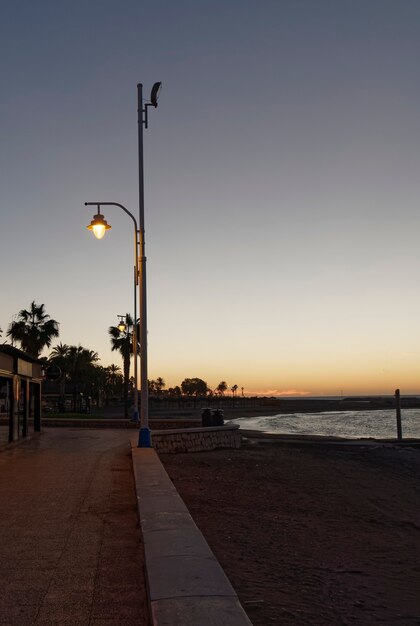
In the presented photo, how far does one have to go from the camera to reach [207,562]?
5.25 meters

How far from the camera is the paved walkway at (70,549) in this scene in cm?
486

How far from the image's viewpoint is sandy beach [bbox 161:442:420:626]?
240 inches

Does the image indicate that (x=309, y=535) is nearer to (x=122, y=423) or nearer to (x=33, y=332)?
(x=122, y=423)

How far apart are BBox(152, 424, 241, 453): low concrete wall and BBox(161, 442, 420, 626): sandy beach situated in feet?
2.47

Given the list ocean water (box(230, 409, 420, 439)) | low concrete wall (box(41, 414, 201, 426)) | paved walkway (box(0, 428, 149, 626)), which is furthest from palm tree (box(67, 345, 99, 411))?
paved walkway (box(0, 428, 149, 626))

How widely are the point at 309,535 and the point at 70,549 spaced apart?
4.43m

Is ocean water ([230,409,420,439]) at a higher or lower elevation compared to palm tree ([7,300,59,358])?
lower

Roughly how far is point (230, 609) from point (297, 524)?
22.6 feet

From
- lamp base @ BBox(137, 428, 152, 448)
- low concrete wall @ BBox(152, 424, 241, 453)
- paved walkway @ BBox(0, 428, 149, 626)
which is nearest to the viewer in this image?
paved walkway @ BBox(0, 428, 149, 626)

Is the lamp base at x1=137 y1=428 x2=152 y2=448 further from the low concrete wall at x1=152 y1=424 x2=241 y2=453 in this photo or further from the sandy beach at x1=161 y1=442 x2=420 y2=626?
the low concrete wall at x1=152 y1=424 x2=241 y2=453

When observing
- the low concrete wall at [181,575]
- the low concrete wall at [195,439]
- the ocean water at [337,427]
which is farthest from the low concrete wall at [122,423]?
the low concrete wall at [181,575]

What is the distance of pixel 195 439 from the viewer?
23.0 m

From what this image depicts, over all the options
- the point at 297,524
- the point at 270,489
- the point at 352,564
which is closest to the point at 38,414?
the point at 270,489

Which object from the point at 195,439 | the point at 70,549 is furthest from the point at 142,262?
the point at 70,549
